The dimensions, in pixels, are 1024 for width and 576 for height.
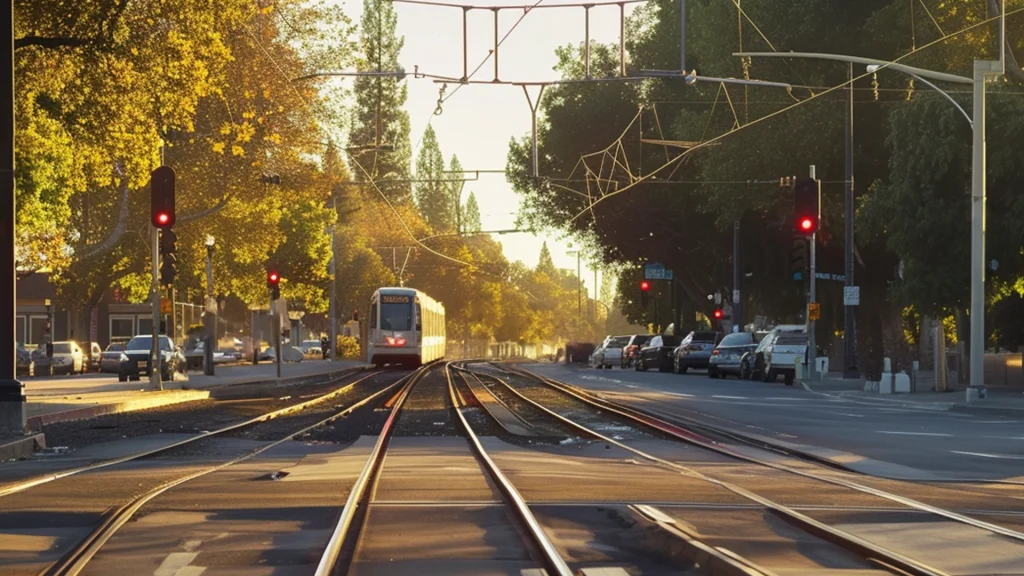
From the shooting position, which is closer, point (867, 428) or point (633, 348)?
point (867, 428)

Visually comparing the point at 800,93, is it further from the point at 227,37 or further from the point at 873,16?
the point at 227,37

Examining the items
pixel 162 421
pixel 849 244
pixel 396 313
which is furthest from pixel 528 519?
pixel 396 313

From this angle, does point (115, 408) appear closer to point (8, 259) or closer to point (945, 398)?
point (8, 259)

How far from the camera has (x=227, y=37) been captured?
1704 inches

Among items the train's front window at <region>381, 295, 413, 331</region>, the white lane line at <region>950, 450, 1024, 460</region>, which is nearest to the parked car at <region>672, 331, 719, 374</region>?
the train's front window at <region>381, 295, 413, 331</region>

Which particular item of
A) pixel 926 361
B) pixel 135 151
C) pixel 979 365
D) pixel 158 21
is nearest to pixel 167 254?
pixel 135 151

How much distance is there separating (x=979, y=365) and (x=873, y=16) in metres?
22.1

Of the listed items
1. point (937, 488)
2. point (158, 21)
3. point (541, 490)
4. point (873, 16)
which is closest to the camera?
point (541, 490)

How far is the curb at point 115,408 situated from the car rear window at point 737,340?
2147 cm

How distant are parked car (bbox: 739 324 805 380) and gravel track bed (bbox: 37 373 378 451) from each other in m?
18.2

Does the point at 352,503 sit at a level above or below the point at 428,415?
above

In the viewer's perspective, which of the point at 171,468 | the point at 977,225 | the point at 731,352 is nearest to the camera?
the point at 171,468

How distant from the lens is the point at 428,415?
86.4ft

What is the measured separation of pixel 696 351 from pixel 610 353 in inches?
843
